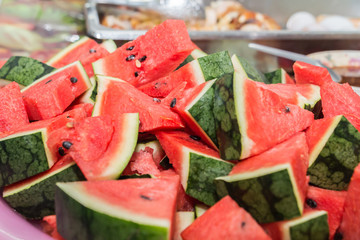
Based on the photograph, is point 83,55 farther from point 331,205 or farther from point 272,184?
point 331,205

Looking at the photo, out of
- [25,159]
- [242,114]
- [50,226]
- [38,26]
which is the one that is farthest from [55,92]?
[38,26]

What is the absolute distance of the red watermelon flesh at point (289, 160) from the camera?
40.5 inches

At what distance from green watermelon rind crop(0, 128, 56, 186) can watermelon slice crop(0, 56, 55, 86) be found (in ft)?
1.86

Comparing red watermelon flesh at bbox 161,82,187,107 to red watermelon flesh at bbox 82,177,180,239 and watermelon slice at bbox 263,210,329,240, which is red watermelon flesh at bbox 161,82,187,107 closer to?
red watermelon flesh at bbox 82,177,180,239

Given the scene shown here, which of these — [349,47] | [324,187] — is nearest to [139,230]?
[324,187]

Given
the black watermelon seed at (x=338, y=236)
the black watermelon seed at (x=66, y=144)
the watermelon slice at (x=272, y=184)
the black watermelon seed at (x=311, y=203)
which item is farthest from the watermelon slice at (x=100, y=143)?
the black watermelon seed at (x=338, y=236)

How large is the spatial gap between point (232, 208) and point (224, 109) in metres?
0.34

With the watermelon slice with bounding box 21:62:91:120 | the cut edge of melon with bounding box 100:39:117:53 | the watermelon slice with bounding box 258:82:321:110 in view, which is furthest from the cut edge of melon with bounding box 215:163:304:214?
the cut edge of melon with bounding box 100:39:117:53

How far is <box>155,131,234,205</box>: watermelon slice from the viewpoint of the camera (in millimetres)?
1167

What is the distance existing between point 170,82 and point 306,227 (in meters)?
0.81

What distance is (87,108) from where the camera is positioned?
148 centimetres

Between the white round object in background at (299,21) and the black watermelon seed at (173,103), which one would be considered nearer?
the black watermelon seed at (173,103)

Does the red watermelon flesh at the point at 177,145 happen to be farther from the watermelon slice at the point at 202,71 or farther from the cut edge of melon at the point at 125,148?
the watermelon slice at the point at 202,71

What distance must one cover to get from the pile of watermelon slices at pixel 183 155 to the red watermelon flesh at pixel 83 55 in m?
0.22
